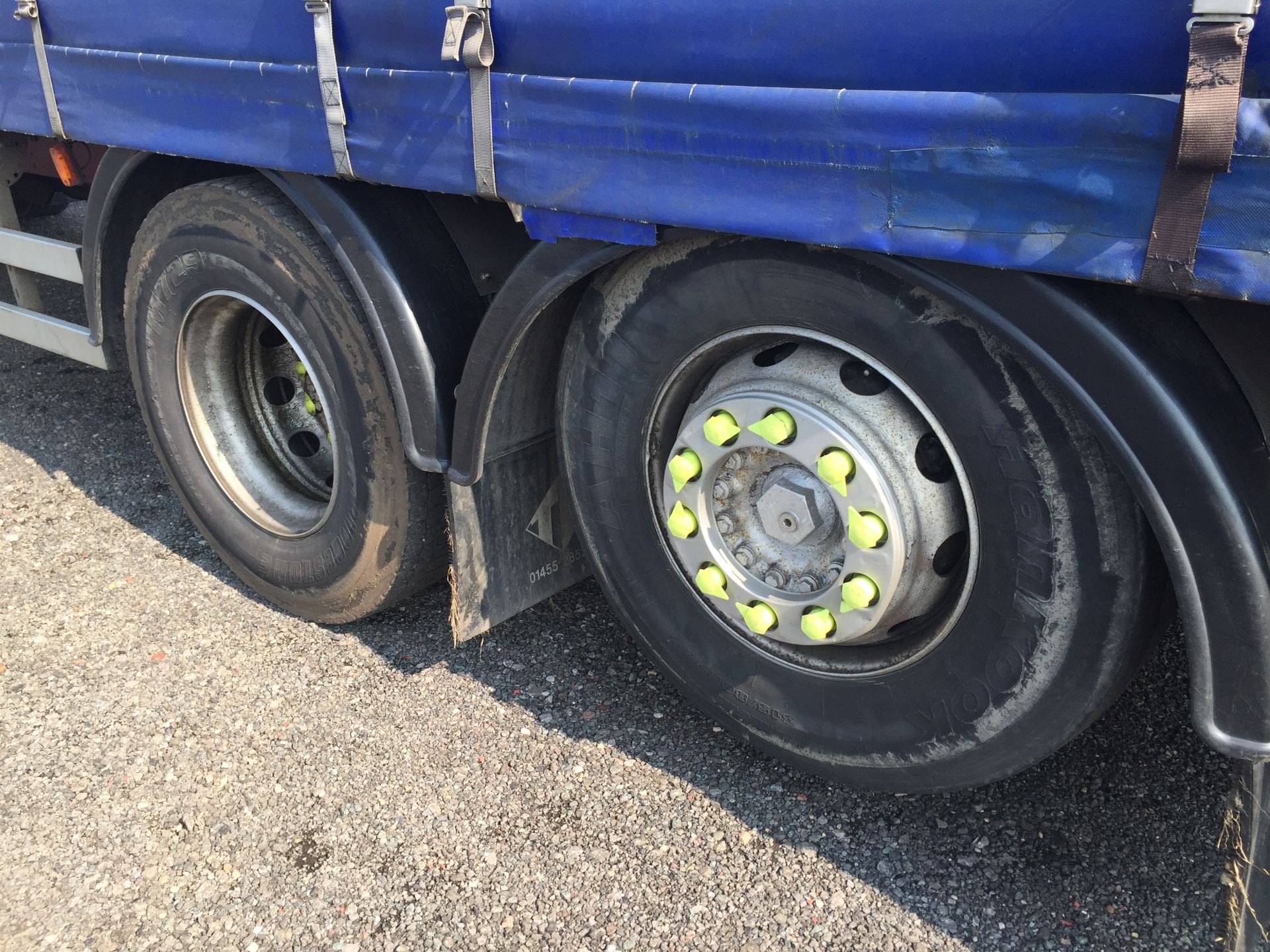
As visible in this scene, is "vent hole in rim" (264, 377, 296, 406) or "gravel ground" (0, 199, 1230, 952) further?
"vent hole in rim" (264, 377, 296, 406)

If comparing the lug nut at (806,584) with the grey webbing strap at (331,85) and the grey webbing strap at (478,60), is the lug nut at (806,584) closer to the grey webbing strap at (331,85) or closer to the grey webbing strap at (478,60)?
the grey webbing strap at (478,60)

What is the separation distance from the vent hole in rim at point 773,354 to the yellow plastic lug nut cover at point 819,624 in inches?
19.4

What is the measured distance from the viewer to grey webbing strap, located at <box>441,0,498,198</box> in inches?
71.0

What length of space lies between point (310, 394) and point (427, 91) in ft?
4.72

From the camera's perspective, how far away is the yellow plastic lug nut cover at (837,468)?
5.95ft

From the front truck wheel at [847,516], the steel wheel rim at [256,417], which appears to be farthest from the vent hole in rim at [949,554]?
the steel wheel rim at [256,417]

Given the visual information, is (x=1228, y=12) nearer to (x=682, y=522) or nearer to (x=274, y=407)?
(x=682, y=522)

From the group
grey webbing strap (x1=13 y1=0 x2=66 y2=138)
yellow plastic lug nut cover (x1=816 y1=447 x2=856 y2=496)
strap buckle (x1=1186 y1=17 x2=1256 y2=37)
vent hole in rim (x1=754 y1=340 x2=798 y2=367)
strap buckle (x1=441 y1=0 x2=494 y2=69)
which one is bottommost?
yellow plastic lug nut cover (x1=816 y1=447 x2=856 y2=496)

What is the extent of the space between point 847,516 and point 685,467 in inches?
14.1

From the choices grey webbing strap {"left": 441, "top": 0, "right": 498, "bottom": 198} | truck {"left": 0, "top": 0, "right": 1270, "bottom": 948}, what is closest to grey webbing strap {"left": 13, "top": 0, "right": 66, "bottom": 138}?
truck {"left": 0, "top": 0, "right": 1270, "bottom": 948}

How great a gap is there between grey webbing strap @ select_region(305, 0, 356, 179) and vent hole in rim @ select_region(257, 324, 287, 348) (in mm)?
1114

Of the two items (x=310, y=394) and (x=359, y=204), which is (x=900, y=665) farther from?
(x=310, y=394)

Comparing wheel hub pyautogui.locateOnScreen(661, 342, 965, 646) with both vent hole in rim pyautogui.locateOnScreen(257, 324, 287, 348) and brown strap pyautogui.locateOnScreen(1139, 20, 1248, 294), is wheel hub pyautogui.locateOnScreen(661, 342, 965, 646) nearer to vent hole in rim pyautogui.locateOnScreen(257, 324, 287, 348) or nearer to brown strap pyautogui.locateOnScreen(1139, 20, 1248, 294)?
brown strap pyautogui.locateOnScreen(1139, 20, 1248, 294)

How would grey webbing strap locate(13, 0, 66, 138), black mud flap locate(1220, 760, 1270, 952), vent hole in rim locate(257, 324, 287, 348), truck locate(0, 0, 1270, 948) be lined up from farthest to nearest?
vent hole in rim locate(257, 324, 287, 348) → grey webbing strap locate(13, 0, 66, 138) → black mud flap locate(1220, 760, 1270, 952) → truck locate(0, 0, 1270, 948)
